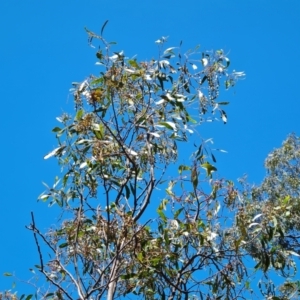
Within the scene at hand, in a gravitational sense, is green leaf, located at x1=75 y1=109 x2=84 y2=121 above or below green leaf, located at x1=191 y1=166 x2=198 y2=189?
above

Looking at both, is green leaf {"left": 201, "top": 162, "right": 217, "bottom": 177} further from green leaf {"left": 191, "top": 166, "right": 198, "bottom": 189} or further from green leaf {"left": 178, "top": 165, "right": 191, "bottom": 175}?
green leaf {"left": 178, "top": 165, "right": 191, "bottom": 175}

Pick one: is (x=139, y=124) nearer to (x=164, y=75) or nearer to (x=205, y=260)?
(x=164, y=75)

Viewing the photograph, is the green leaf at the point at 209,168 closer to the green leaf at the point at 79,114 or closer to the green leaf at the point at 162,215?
the green leaf at the point at 162,215

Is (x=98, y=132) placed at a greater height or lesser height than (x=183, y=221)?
greater

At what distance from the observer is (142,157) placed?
363 centimetres

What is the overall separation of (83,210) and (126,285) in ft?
1.74

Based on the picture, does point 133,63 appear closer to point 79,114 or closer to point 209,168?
point 79,114

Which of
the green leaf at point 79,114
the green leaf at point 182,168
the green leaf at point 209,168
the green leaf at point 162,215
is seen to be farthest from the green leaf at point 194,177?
the green leaf at point 79,114

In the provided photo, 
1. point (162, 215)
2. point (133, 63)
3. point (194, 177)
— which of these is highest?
point (133, 63)

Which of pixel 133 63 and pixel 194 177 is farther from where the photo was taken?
pixel 133 63

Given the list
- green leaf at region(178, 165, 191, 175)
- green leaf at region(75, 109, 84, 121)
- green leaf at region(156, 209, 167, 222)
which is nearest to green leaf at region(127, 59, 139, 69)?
green leaf at region(75, 109, 84, 121)

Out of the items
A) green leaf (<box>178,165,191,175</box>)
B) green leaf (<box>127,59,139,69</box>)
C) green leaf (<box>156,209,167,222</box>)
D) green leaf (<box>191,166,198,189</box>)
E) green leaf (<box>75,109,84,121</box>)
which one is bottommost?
green leaf (<box>156,209,167,222</box>)

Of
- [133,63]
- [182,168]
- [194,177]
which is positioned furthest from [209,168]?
[133,63]

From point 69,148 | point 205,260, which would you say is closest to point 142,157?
point 69,148
